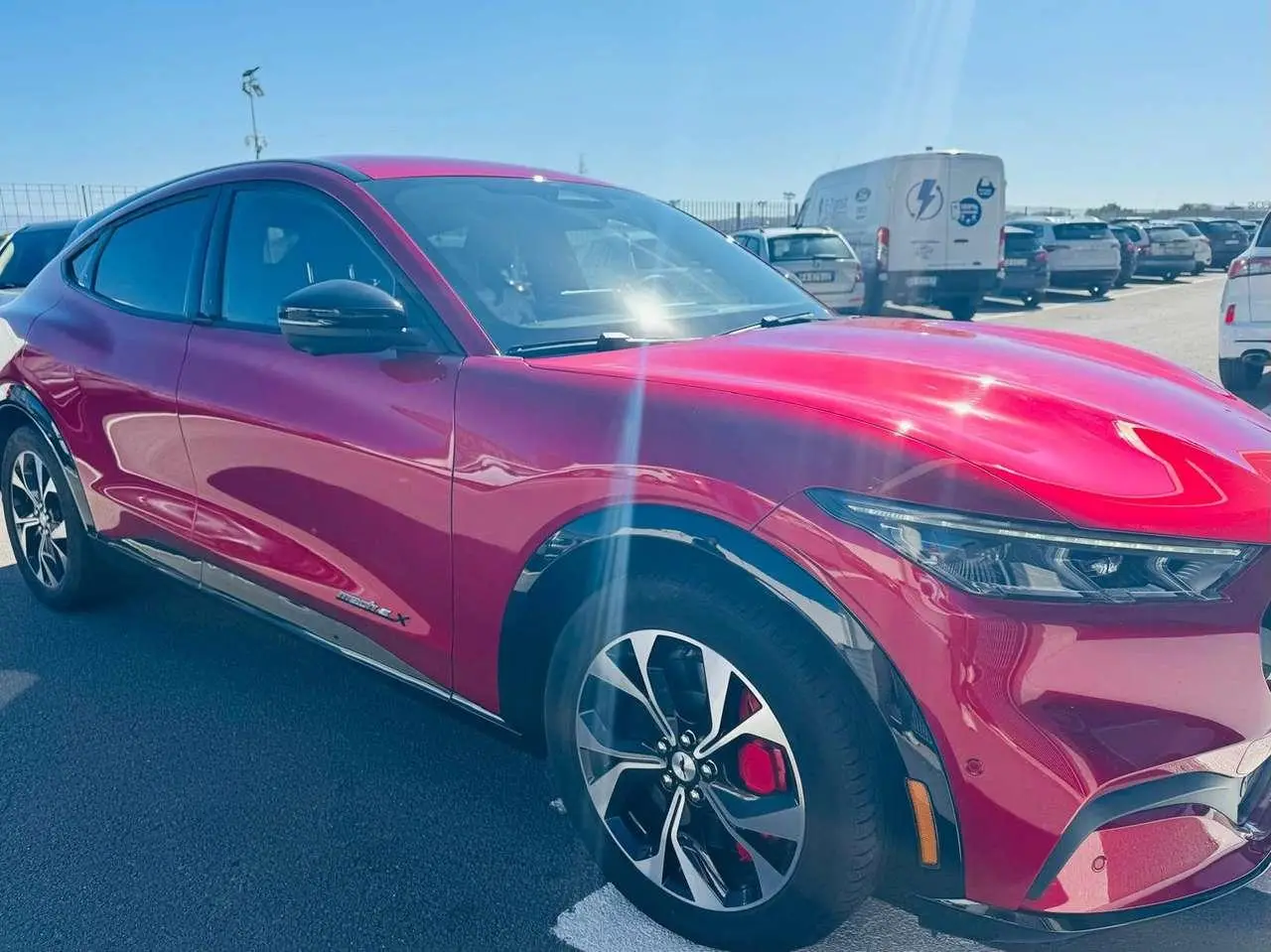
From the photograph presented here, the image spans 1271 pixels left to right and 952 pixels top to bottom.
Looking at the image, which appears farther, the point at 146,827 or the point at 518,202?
the point at 518,202

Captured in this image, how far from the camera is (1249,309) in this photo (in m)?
7.73

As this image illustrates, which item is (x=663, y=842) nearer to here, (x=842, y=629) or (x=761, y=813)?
(x=761, y=813)

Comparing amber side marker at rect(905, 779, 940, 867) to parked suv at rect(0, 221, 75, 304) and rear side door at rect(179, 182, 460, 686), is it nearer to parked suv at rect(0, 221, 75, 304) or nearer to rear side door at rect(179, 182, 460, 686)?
rear side door at rect(179, 182, 460, 686)

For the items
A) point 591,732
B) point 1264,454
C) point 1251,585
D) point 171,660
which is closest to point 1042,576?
point 1251,585

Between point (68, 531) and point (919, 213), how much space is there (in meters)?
14.3

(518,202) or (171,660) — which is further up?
(518,202)

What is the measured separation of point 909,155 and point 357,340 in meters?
15.1

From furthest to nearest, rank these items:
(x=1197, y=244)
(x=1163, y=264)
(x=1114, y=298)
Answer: (x=1197, y=244)
(x=1163, y=264)
(x=1114, y=298)

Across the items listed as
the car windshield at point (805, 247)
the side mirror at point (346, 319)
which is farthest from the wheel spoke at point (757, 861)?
the car windshield at point (805, 247)

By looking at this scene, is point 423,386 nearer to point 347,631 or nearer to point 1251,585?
point 347,631

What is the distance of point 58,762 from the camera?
303 centimetres

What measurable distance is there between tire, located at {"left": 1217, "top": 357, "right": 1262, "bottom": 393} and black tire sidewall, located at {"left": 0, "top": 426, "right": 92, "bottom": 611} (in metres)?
7.97

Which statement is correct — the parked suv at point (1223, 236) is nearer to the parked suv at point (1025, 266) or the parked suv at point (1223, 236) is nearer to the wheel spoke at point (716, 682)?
the parked suv at point (1025, 266)

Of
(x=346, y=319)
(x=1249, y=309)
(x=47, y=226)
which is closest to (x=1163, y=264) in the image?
(x=1249, y=309)
